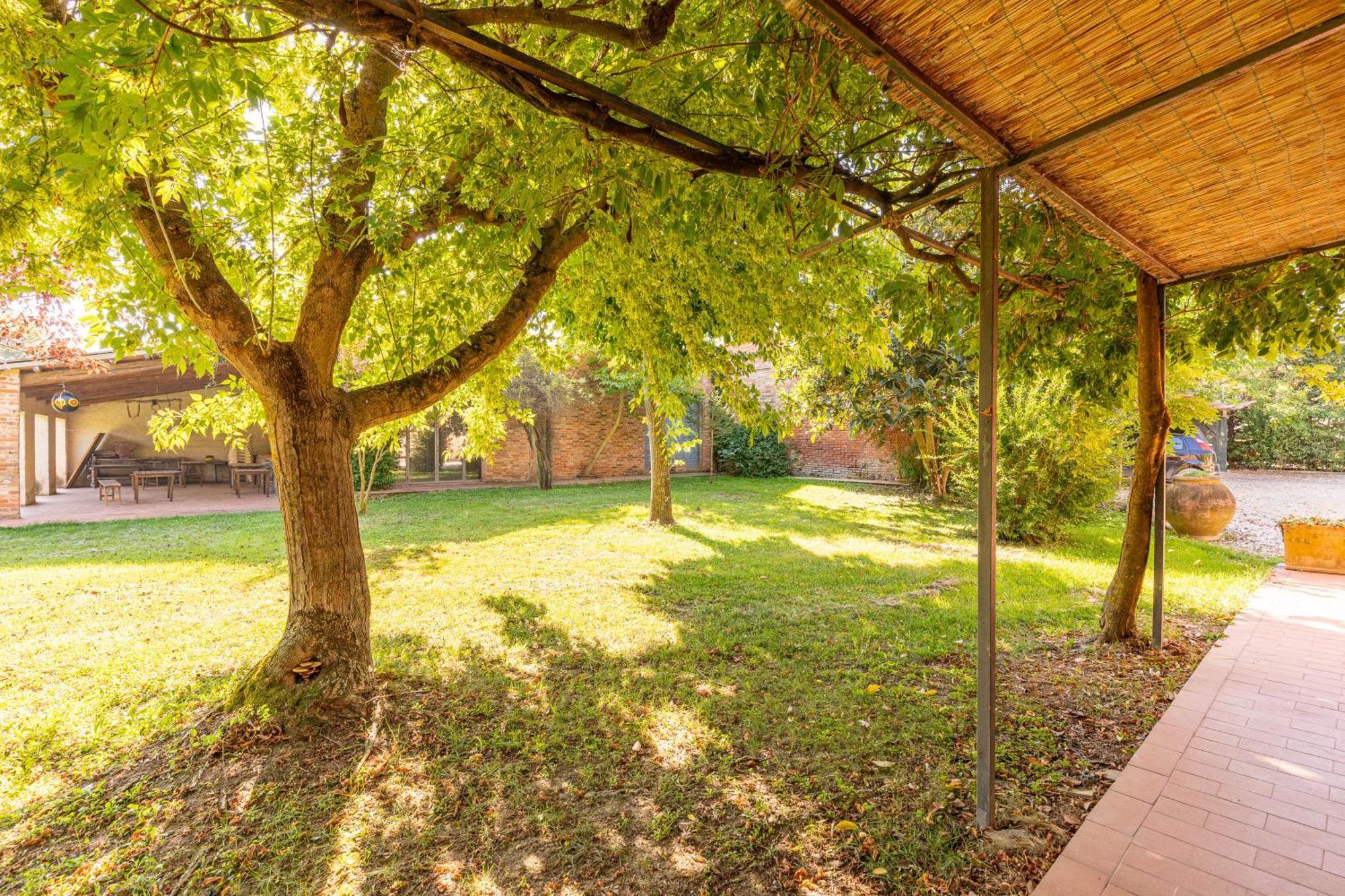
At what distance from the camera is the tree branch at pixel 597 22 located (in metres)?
2.07

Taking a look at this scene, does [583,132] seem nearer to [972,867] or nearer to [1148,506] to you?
[972,867]

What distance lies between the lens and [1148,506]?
4.29m

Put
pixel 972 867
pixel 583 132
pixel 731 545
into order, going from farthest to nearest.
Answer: pixel 731 545 < pixel 583 132 < pixel 972 867

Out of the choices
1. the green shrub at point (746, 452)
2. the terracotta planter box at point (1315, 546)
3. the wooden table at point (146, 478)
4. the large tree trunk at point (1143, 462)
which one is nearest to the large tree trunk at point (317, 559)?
the large tree trunk at point (1143, 462)

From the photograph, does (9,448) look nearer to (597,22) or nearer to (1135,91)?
(597,22)

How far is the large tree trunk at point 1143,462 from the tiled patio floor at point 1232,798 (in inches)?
22.0

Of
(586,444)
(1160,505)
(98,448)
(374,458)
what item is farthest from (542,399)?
(1160,505)

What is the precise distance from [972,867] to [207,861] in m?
3.05

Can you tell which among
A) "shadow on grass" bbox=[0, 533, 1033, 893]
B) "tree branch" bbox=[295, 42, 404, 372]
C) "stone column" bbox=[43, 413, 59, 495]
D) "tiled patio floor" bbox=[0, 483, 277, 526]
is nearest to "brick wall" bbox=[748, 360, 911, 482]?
"shadow on grass" bbox=[0, 533, 1033, 893]

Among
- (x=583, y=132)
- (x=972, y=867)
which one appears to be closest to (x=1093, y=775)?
(x=972, y=867)

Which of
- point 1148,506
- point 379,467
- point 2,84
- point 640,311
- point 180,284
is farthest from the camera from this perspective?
point 379,467

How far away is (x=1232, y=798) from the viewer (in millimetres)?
2543

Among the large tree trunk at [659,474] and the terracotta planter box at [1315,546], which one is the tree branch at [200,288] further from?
the terracotta planter box at [1315,546]

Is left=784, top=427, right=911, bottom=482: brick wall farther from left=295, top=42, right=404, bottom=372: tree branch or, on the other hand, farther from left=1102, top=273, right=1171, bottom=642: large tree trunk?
left=295, top=42, right=404, bottom=372: tree branch
